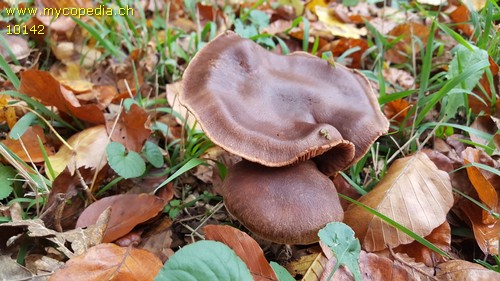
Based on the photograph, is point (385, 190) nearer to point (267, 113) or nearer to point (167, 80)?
point (267, 113)

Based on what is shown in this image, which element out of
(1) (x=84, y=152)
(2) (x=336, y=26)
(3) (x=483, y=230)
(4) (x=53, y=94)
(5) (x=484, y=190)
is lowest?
(3) (x=483, y=230)

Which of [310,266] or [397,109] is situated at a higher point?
[397,109]

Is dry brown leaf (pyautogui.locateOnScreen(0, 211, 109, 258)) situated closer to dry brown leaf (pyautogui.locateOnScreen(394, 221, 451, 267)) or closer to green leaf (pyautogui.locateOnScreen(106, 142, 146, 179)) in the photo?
green leaf (pyautogui.locateOnScreen(106, 142, 146, 179))

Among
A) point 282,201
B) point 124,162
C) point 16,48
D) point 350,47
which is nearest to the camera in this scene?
point 282,201

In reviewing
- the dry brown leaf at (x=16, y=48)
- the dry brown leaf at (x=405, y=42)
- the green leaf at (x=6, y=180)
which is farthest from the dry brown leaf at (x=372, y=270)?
the dry brown leaf at (x=16, y=48)

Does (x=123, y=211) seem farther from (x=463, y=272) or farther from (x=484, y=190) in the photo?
(x=484, y=190)

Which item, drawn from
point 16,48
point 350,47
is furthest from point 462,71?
point 16,48

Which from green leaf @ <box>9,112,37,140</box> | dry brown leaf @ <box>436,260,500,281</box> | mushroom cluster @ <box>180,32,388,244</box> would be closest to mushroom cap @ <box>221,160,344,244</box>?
mushroom cluster @ <box>180,32,388,244</box>
